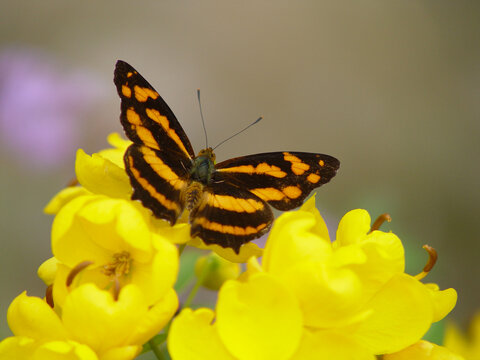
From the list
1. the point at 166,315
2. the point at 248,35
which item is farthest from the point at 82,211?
the point at 248,35

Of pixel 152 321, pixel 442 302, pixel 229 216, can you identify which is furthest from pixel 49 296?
pixel 442 302

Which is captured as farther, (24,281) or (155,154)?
(24,281)

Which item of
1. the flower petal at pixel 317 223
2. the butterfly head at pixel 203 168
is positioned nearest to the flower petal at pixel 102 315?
the flower petal at pixel 317 223

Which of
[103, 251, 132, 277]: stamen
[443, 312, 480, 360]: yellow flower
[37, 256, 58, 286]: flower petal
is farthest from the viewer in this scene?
[443, 312, 480, 360]: yellow flower

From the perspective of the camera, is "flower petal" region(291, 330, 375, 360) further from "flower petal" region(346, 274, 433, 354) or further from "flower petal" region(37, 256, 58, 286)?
"flower petal" region(37, 256, 58, 286)

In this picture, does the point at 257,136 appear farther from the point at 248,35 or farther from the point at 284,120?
the point at 248,35

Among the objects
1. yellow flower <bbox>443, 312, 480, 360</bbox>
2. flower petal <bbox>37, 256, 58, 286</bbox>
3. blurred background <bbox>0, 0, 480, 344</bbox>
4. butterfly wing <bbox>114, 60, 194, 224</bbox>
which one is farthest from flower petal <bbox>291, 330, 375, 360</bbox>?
blurred background <bbox>0, 0, 480, 344</bbox>

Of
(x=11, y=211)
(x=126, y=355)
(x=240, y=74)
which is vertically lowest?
(x=11, y=211)
